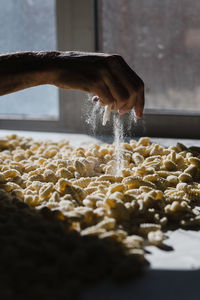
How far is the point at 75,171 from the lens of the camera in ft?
3.13

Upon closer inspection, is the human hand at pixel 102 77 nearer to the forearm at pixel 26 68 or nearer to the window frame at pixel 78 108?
the forearm at pixel 26 68

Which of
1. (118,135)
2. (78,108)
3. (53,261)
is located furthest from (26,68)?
(78,108)

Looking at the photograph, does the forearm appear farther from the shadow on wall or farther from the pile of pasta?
the shadow on wall

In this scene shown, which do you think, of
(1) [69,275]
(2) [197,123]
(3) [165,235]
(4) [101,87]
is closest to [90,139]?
(2) [197,123]

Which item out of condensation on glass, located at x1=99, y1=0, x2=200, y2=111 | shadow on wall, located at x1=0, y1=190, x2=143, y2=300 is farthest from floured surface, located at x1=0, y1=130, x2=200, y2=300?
condensation on glass, located at x1=99, y1=0, x2=200, y2=111

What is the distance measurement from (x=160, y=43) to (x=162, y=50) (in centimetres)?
3

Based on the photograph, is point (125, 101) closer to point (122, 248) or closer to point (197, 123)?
point (122, 248)

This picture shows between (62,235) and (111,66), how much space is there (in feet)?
1.24

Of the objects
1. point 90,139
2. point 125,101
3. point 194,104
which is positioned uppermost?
point 125,101

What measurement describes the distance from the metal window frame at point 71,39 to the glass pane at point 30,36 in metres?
0.07

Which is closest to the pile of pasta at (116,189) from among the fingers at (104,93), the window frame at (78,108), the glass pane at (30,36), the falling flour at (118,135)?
the falling flour at (118,135)

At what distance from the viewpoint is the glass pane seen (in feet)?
6.06

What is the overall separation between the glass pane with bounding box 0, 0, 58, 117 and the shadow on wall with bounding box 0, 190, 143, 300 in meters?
1.36

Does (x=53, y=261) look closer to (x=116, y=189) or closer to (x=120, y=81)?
(x=116, y=189)
